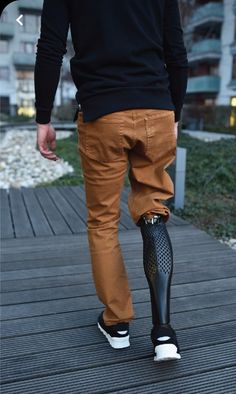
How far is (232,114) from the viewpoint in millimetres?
20844

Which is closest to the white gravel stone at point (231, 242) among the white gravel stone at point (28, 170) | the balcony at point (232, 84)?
the white gravel stone at point (28, 170)

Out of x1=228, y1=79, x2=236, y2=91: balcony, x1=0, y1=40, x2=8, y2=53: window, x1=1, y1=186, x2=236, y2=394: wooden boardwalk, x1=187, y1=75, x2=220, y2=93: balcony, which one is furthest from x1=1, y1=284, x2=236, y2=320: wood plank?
x1=0, y1=40, x2=8, y2=53: window

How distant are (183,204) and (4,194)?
7.15 feet

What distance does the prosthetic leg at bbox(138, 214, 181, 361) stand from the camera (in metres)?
1.61

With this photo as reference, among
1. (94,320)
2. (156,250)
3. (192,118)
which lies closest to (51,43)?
(156,250)

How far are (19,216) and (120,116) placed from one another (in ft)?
9.11

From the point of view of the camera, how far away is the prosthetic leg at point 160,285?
161 cm

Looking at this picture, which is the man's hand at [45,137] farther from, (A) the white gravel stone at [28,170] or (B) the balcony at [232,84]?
(B) the balcony at [232,84]

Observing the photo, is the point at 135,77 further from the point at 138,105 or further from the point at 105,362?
the point at 105,362

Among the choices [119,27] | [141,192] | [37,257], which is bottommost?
[37,257]

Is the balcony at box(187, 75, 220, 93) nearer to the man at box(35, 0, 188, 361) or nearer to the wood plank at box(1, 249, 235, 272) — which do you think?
the wood plank at box(1, 249, 235, 272)

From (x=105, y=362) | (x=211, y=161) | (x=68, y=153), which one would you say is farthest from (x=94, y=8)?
(x=68, y=153)

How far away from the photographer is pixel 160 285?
63.9 inches

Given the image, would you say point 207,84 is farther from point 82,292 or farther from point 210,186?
point 82,292
